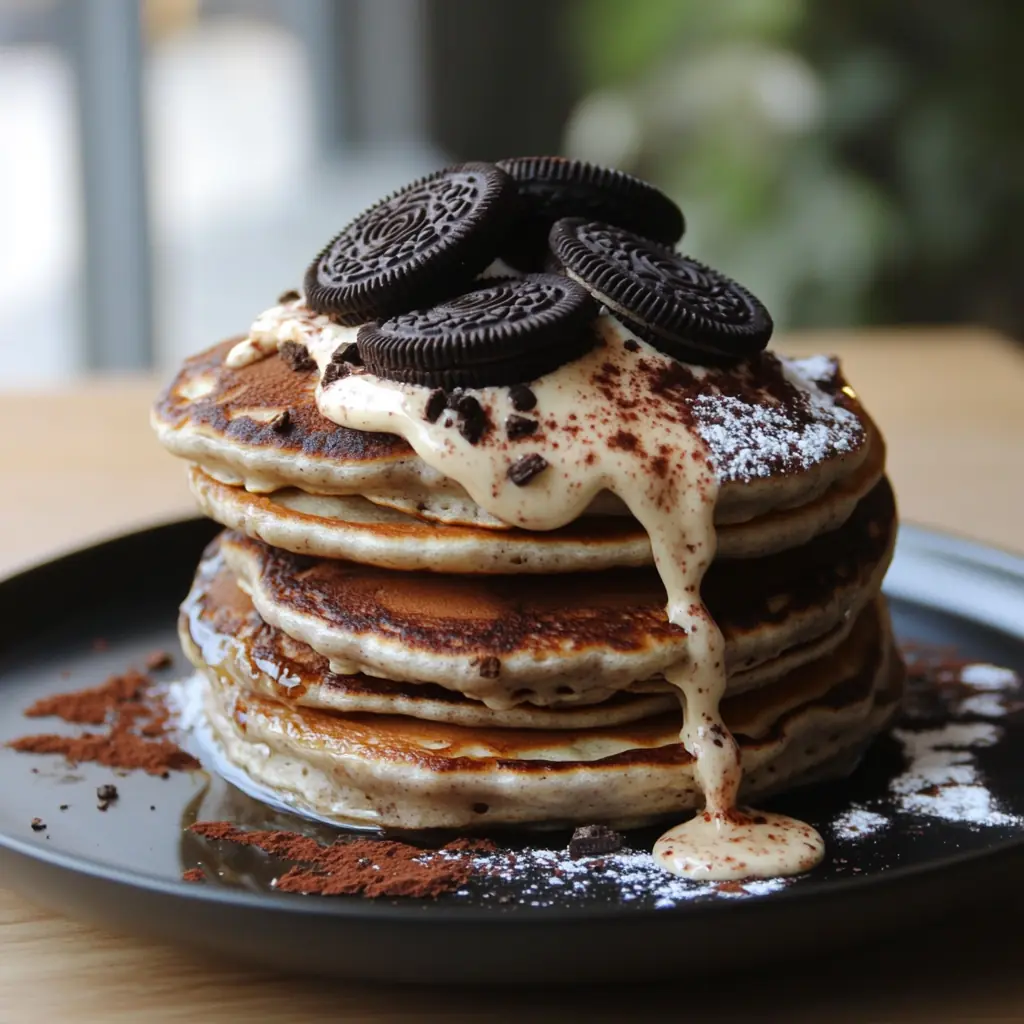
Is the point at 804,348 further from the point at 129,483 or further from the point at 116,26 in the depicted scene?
the point at 116,26

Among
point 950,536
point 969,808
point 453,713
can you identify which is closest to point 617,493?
point 453,713

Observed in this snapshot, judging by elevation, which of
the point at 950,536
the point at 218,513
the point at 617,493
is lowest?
the point at 950,536

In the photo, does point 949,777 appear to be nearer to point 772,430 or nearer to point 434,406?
point 772,430

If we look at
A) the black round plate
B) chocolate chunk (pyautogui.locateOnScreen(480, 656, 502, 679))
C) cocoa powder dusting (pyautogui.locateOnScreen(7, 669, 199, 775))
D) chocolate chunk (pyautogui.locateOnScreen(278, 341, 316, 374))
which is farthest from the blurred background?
chocolate chunk (pyautogui.locateOnScreen(480, 656, 502, 679))

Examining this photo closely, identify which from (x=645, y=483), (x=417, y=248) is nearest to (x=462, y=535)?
(x=645, y=483)

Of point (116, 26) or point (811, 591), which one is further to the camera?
point (116, 26)

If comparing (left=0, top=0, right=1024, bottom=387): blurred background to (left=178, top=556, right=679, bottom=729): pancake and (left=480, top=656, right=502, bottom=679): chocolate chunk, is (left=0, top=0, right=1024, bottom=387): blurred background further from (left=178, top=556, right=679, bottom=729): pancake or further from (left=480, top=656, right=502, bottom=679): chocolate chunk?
(left=480, top=656, right=502, bottom=679): chocolate chunk
